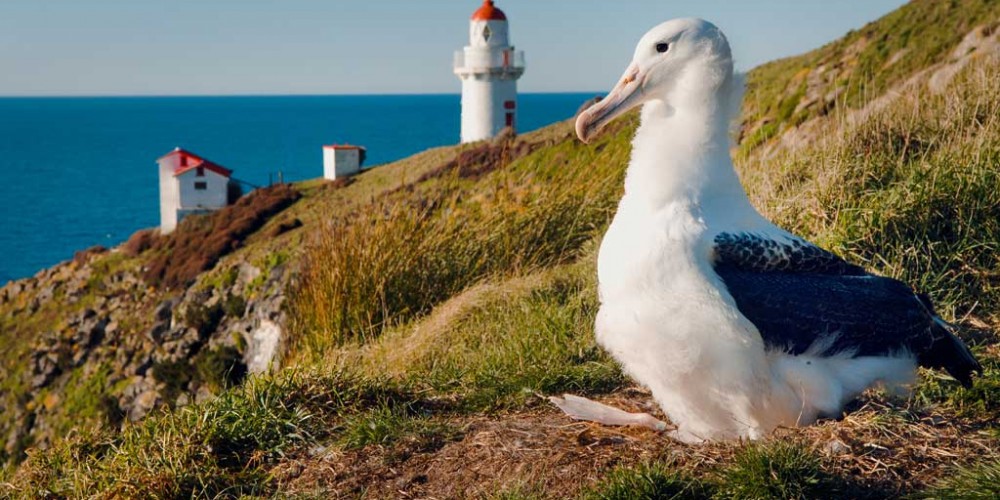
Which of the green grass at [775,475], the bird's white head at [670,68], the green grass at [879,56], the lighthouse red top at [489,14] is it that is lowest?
the green grass at [775,475]

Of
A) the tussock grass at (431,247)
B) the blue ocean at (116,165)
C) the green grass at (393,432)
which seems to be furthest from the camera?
the blue ocean at (116,165)

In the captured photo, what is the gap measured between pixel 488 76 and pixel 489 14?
3.25 m

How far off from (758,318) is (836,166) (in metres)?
3.91

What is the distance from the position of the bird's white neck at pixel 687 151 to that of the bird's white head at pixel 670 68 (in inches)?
0.6

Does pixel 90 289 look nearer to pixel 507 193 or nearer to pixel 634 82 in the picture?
pixel 507 193

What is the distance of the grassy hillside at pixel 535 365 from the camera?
3.80 m

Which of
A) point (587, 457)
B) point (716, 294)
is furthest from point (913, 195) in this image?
point (587, 457)

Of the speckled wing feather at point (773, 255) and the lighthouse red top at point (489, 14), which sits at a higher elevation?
the lighthouse red top at point (489, 14)

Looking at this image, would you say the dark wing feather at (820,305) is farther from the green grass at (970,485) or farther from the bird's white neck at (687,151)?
the green grass at (970,485)

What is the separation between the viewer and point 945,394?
468 cm

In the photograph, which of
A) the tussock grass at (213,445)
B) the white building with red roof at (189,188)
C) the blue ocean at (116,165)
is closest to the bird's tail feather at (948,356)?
the tussock grass at (213,445)

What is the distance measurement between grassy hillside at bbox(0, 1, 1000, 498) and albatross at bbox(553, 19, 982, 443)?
207 millimetres

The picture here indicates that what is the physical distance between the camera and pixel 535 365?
17.9 feet

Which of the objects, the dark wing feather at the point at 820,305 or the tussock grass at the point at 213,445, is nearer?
the dark wing feather at the point at 820,305
